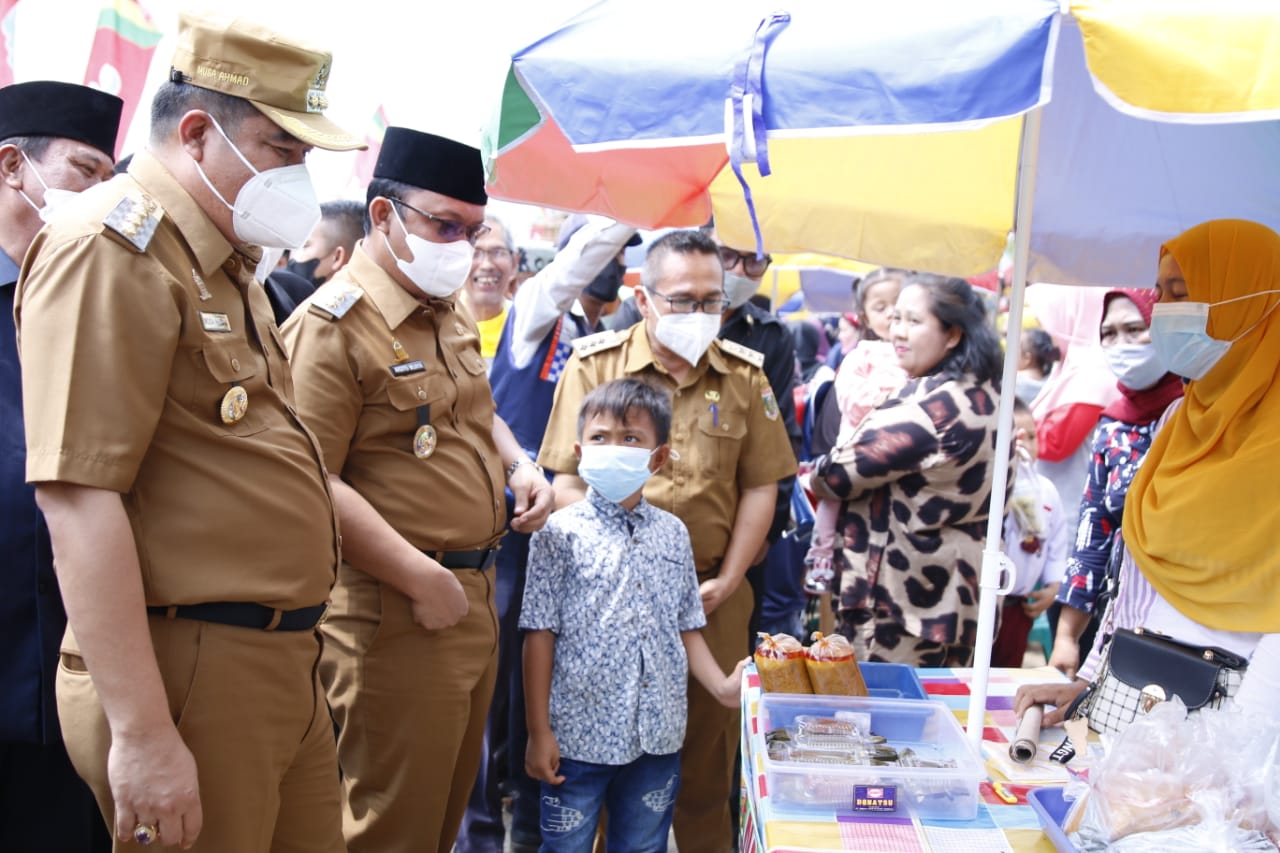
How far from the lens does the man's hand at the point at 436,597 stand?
2527 mm

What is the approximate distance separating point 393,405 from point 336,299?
31 centimetres

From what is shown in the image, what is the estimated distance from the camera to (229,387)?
194cm

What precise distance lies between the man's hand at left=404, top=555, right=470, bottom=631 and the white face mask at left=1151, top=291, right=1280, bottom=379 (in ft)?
6.06

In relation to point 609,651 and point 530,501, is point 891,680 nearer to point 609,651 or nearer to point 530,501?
point 609,651

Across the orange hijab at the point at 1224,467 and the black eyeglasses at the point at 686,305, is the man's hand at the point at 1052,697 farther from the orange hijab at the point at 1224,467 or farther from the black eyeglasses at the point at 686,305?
the black eyeglasses at the point at 686,305

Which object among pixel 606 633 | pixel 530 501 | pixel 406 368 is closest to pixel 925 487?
pixel 606 633

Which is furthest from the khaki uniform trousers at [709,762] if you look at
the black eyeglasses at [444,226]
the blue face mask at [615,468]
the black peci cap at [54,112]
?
the black peci cap at [54,112]

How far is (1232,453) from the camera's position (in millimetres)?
2336

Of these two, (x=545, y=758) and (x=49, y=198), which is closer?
(x=49, y=198)

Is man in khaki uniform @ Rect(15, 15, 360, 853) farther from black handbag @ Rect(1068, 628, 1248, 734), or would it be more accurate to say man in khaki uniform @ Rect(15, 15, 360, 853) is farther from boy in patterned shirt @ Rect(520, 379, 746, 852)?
black handbag @ Rect(1068, 628, 1248, 734)

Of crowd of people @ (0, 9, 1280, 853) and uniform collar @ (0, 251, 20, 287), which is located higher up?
uniform collar @ (0, 251, 20, 287)

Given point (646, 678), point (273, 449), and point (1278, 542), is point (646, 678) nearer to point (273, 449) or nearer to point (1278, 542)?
point (273, 449)

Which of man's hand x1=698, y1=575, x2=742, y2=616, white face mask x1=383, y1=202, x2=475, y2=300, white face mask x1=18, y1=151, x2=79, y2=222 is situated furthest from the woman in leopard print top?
white face mask x1=18, y1=151, x2=79, y2=222

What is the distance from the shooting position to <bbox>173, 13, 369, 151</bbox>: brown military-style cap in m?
1.95
